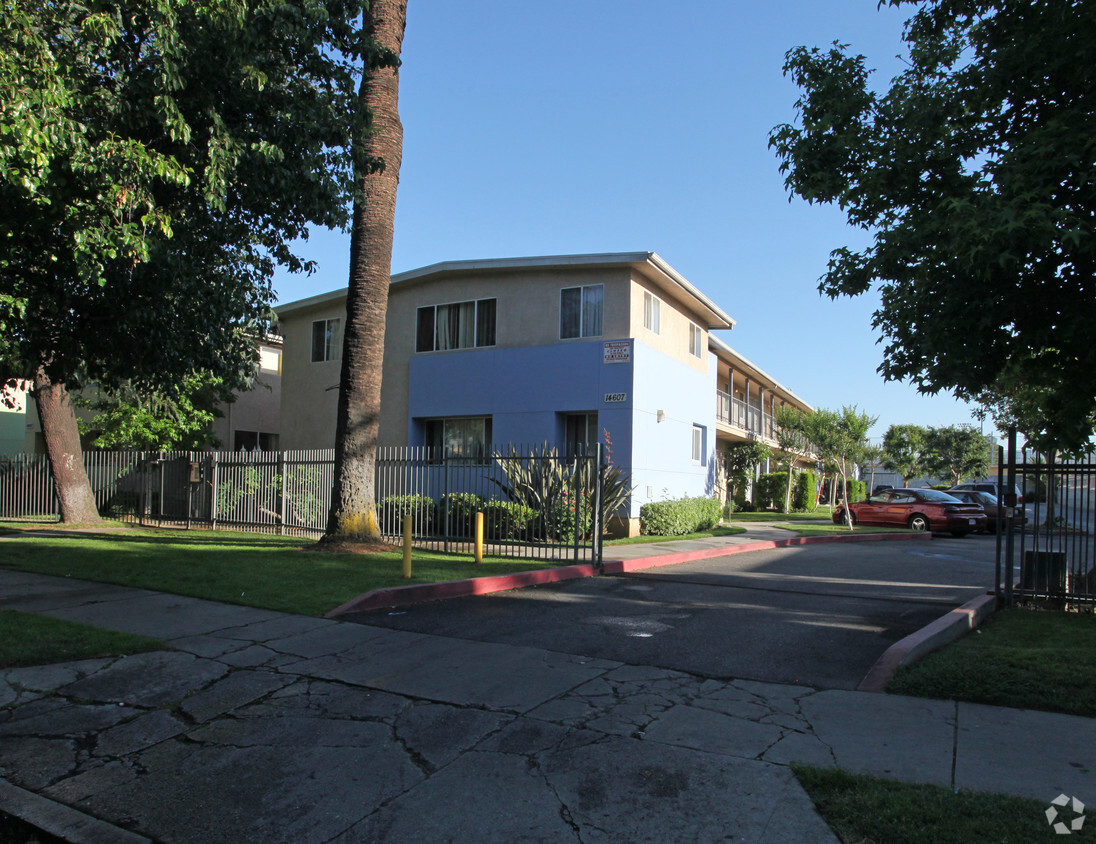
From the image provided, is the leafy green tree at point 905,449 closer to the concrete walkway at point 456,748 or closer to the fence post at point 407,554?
the fence post at point 407,554

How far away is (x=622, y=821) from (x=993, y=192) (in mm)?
6511

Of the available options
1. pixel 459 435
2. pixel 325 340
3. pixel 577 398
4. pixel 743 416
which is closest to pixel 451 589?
pixel 577 398

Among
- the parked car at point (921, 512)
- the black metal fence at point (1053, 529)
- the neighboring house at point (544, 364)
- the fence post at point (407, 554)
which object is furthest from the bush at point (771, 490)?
the fence post at point (407, 554)

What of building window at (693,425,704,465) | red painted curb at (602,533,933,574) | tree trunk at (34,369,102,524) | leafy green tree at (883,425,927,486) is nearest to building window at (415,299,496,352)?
building window at (693,425,704,465)

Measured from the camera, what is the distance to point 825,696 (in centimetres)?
614

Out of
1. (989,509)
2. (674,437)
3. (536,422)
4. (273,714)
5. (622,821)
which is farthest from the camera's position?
(989,509)

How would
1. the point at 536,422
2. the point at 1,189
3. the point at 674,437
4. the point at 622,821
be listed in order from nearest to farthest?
the point at 622,821 < the point at 1,189 < the point at 536,422 < the point at 674,437

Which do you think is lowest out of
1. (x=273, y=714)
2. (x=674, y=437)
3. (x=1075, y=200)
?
(x=273, y=714)

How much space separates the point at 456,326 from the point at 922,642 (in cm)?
1679

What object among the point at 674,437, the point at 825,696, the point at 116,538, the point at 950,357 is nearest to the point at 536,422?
the point at 674,437

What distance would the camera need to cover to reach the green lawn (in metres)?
9.78

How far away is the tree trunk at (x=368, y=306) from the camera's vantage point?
1391cm

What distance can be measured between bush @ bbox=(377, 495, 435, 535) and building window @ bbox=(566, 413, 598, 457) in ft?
14.1

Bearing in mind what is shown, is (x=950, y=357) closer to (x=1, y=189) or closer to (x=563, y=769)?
→ (x=563, y=769)
